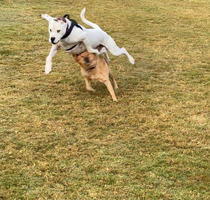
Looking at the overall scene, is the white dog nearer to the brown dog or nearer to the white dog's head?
the white dog's head

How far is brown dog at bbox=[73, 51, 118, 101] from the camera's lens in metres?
4.64

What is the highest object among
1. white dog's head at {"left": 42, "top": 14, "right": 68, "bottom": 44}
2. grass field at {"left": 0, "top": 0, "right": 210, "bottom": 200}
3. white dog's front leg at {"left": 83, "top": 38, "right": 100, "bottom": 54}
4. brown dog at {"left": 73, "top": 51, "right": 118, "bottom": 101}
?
white dog's head at {"left": 42, "top": 14, "right": 68, "bottom": 44}

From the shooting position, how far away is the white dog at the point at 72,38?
3986mm

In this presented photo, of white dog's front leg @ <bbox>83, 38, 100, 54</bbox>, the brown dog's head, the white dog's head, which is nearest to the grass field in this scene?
the brown dog's head

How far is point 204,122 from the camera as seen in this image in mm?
4324

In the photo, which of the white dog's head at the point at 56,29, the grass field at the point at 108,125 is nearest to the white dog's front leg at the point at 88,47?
the white dog's head at the point at 56,29

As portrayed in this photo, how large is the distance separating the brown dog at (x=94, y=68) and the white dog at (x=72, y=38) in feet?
0.34

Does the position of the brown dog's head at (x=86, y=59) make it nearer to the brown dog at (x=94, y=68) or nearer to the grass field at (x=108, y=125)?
the brown dog at (x=94, y=68)

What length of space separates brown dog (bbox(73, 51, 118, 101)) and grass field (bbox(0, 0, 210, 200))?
23 centimetres

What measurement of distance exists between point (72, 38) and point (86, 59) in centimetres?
48

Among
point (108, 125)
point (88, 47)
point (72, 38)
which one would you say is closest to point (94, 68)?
point (88, 47)

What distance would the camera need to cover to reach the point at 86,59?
463 centimetres

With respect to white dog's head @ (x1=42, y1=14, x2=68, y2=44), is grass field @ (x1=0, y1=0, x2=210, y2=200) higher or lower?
lower

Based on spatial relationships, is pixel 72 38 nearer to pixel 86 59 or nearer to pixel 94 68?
pixel 86 59
